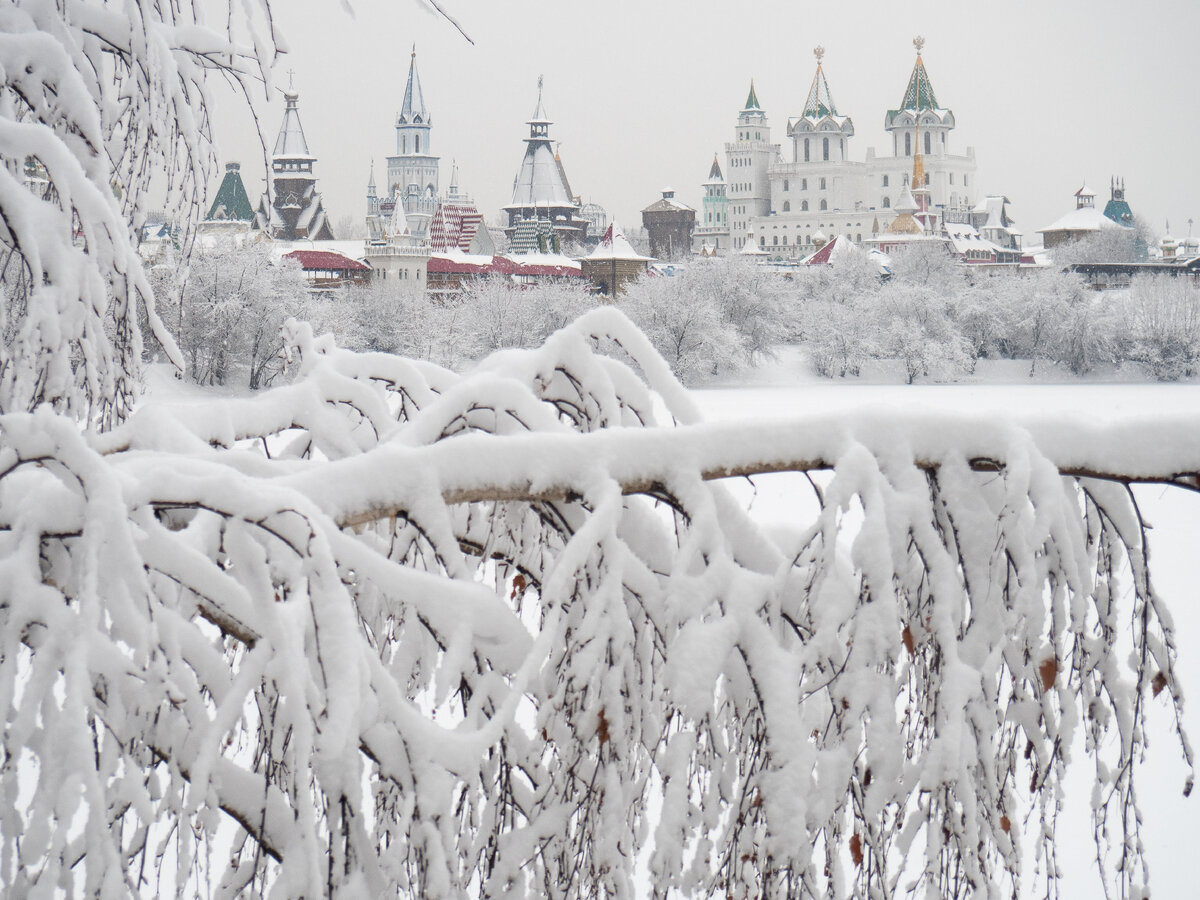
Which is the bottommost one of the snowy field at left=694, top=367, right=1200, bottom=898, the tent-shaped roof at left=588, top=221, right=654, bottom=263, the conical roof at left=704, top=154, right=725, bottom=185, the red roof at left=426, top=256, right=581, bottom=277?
the snowy field at left=694, top=367, right=1200, bottom=898

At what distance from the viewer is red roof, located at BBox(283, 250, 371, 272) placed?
47250mm

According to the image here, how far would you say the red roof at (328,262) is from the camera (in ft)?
155

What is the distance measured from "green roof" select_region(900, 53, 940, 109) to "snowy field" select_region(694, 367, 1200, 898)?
239ft

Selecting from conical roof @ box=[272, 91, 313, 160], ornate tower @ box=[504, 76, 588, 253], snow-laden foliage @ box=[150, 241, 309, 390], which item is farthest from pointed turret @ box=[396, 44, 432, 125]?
snow-laden foliage @ box=[150, 241, 309, 390]

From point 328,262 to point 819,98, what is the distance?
216ft

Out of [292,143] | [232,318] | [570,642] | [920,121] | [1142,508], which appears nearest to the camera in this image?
[570,642]

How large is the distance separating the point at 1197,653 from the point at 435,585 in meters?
8.12

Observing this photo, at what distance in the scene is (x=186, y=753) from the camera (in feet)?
4.15

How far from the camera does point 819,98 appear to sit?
10250cm

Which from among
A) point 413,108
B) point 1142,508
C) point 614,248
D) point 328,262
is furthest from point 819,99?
point 1142,508

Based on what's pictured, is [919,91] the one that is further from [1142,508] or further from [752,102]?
[1142,508]

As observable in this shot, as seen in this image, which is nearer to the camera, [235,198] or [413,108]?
[235,198]

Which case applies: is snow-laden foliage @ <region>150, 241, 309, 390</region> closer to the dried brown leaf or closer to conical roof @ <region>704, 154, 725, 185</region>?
the dried brown leaf

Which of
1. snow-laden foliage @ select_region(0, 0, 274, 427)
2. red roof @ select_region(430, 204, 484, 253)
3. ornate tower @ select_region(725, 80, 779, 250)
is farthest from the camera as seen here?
ornate tower @ select_region(725, 80, 779, 250)
